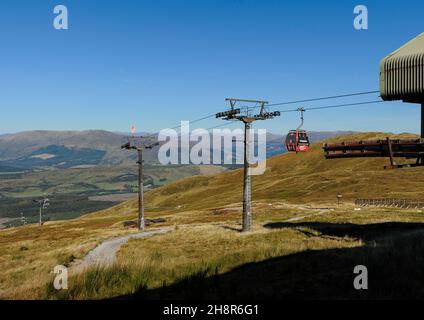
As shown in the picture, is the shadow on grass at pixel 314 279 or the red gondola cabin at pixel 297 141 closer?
the shadow on grass at pixel 314 279

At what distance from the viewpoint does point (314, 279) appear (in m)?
14.8

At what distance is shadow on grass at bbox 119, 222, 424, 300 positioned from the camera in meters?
12.8

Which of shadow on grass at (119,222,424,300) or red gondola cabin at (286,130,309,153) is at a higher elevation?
red gondola cabin at (286,130,309,153)

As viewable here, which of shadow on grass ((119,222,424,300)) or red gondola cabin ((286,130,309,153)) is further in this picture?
red gondola cabin ((286,130,309,153))

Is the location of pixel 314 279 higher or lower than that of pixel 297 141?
lower

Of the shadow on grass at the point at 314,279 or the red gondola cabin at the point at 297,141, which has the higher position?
the red gondola cabin at the point at 297,141

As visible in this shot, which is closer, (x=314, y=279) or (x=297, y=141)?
(x=314, y=279)

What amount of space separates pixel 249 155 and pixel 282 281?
2583cm

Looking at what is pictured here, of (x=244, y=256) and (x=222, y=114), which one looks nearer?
(x=244, y=256)

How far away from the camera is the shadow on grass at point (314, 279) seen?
12.8m

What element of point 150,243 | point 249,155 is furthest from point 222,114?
point 150,243
